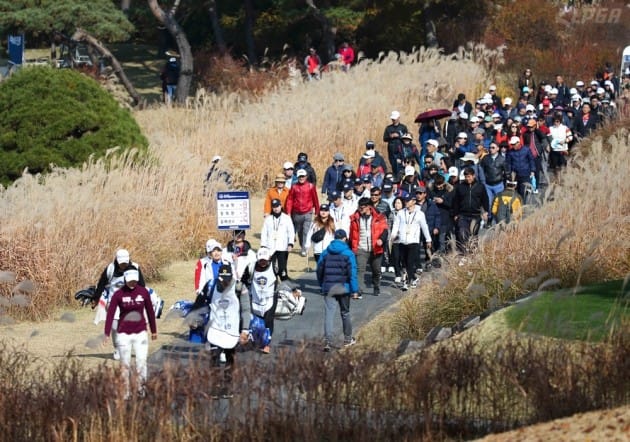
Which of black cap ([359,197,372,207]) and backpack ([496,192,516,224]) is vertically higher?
black cap ([359,197,372,207])

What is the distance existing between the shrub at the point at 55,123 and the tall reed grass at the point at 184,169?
2.22ft

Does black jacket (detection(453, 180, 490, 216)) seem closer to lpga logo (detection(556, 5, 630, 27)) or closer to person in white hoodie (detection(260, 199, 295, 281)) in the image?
person in white hoodie (detection(260, 199, 295, 281))

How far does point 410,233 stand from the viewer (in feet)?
72.9

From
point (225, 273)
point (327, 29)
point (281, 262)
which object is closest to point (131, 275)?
point (225, 273)

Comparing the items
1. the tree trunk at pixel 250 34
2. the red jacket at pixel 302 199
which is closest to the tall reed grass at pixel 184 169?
the red jacket at pixel 302 199

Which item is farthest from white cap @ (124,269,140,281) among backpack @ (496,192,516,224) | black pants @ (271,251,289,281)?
backpack @ (496,192,516,224)

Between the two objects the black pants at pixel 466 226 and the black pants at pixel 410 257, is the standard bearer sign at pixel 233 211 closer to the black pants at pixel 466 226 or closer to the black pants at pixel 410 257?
the black pants at pixel 410 257

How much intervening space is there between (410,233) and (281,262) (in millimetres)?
2383

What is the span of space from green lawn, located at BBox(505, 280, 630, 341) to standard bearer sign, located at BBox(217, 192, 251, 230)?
16.9 ft

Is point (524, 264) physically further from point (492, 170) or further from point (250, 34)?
point (250, 34)

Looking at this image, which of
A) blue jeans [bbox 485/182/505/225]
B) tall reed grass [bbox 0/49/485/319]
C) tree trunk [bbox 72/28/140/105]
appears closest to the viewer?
tall reed grass [bbox 0/49/485/319]

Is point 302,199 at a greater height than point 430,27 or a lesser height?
lesser

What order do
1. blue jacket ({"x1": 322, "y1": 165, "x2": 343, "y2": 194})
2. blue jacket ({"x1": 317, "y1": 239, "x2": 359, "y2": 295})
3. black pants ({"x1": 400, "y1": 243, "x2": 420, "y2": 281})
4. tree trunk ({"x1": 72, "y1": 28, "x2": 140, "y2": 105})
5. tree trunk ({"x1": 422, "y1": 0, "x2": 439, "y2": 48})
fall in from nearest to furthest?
blue jacket ({"x1": 317, "y1": 239, "x2": 359, "y2": 295}) → black pants ({"x1": 400, "y1": 243, "x2": 420, "y2": 281}) → blue jacket ({"x1": 322, "y1": 165, "x2": 343, "y2": 194}) → tree trunk ({"x1": 72, "y1": 28, "x2": 140, "y2": 105}) → tree trunk ({"x1": 422, "y1": 0, "x2": 439, "y2": 48})

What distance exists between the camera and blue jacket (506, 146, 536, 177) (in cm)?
2620
